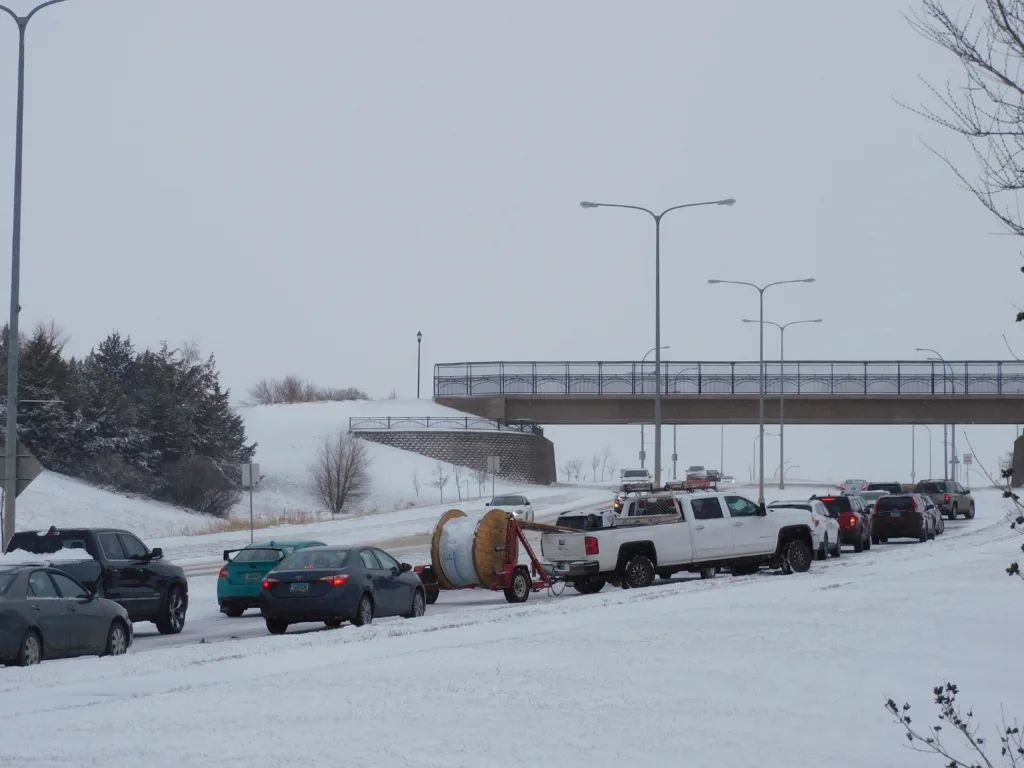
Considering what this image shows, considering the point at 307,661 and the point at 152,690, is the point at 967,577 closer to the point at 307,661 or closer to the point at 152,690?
the point at 307,661

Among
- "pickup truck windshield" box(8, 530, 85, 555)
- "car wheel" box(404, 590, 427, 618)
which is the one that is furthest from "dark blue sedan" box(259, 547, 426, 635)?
"pickup truck windshield" box(8, 530, 85, 555)

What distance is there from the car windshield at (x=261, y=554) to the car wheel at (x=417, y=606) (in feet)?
12.2

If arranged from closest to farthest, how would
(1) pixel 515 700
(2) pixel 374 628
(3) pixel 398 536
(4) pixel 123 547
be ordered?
1. (1) pixel 515 700
2. (2) pixel 374 628
3. (4) pixel 123 547
4. (3) pixel 398 536

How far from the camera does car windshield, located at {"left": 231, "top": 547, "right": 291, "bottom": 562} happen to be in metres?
26.3

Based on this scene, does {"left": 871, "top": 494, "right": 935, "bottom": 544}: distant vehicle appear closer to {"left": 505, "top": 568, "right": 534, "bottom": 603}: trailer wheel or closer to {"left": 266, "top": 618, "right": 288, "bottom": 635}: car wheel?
{"left": 505, "top": 568, "right": 534, "bottom": 603}: trailer wheel

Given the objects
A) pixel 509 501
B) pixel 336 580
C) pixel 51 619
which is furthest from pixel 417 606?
pixel 509 501

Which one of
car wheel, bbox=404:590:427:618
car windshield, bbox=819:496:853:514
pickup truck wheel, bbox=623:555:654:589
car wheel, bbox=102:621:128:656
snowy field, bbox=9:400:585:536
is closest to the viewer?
car wheel, bbox=102:621:128:656

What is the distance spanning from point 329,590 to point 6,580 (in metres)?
5.73

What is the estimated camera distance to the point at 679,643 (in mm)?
16297

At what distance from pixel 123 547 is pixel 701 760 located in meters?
14.3

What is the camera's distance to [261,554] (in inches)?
1045

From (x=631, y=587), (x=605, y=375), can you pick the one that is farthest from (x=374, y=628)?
(x=605, y=375)

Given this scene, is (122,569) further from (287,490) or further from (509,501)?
(287,490)

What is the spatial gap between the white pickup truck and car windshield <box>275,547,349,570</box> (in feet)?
19.1
